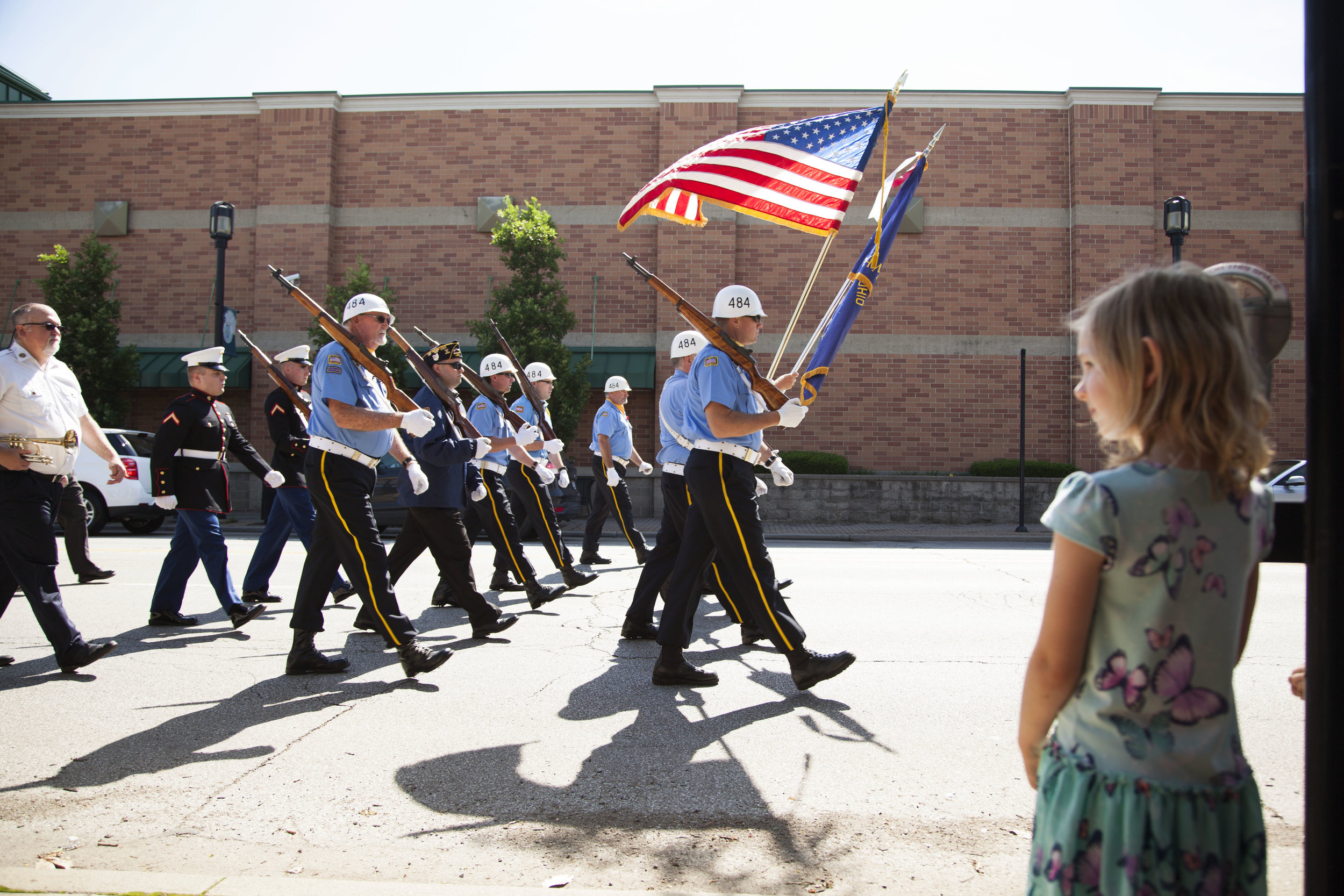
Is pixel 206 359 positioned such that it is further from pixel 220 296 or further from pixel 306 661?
pixel 220 296

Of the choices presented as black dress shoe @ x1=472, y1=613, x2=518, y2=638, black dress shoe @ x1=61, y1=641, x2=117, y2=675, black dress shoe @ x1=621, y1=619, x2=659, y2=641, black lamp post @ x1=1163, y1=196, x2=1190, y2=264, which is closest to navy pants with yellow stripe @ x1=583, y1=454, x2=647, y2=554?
black dress shoe @ x1=621, y1=619, x2=659, y2=641

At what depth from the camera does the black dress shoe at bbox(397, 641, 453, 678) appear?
5.03 m

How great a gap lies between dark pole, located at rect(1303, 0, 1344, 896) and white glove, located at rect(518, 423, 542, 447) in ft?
21.0

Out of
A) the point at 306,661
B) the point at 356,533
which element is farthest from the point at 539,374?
the point at 306,661

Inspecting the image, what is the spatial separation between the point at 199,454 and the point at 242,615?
1317 mm

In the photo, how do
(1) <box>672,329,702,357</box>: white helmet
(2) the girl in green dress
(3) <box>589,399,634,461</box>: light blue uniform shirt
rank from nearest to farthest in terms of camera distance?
(2) the girl in green dress < (1) <box>672,329,702,357</box>: white helmet < (3) <box>589,399,634,461</box>: light blue uniform shirt

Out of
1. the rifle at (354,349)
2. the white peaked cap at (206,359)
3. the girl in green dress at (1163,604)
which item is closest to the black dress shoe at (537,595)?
the rifle at (354,349)

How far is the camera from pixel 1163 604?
1.59 meters

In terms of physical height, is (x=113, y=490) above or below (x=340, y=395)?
below

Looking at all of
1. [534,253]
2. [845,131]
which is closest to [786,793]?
[845,131]

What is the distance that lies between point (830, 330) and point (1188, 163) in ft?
56.9

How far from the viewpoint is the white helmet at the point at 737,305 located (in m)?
5.16

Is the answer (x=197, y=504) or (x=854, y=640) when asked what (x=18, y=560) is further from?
(x=854, y=640)

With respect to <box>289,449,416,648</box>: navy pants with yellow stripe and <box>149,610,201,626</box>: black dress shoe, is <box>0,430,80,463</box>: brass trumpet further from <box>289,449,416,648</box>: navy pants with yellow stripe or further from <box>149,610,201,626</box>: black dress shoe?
<box>149,610,201,626</box>: black dress shoe
